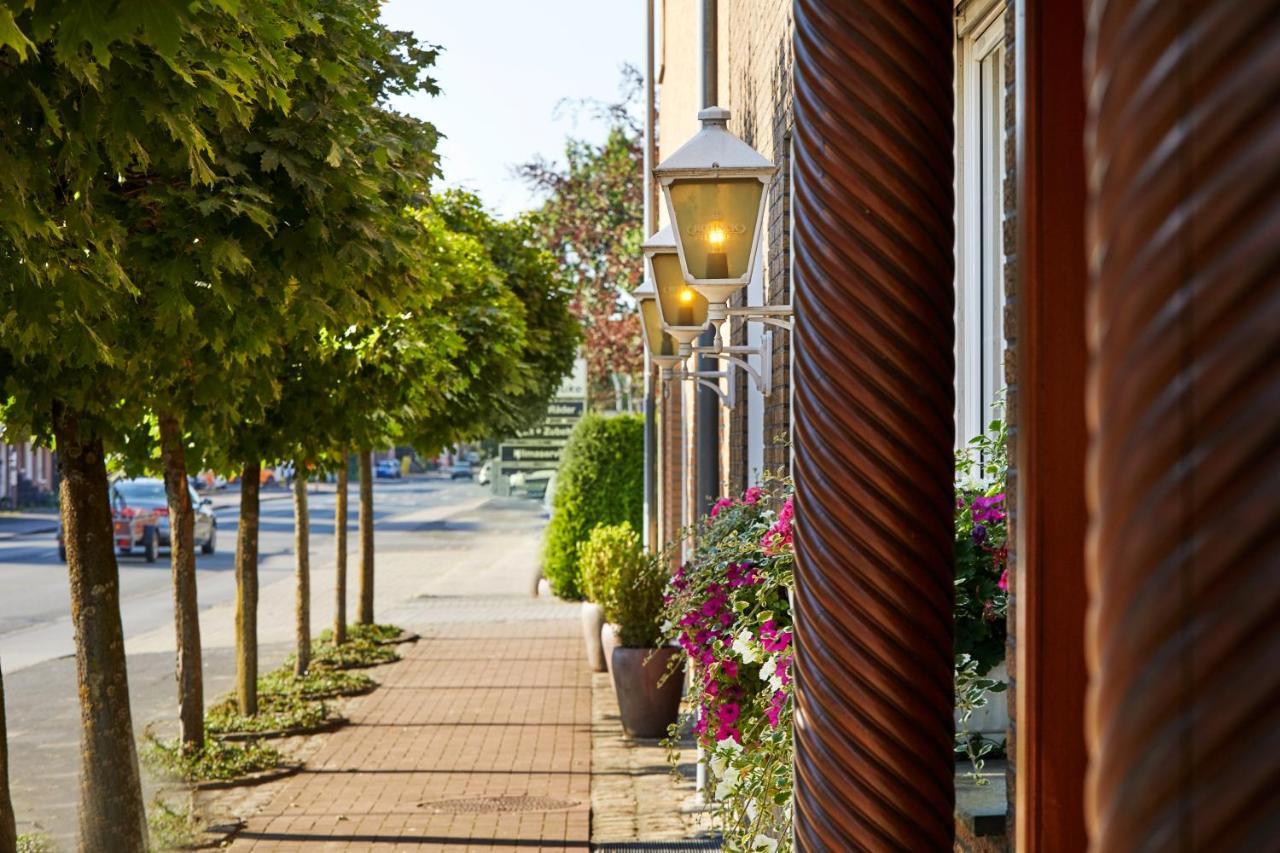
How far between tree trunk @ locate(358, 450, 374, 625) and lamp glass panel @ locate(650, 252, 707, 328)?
30.0ft

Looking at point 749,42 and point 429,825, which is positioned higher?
point 749,42

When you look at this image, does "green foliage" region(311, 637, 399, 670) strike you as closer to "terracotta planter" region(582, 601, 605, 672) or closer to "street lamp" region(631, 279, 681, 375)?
"terracotta planter" region(582, 601, 605, 672)

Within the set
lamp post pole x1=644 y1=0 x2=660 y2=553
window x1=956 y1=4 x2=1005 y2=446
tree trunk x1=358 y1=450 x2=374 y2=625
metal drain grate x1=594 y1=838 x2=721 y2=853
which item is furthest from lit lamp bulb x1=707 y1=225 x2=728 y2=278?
tree trunk x1=358 y1=450 x2=374 y2=625

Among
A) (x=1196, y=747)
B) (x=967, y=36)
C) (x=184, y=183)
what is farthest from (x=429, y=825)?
(x=1196, y=747)

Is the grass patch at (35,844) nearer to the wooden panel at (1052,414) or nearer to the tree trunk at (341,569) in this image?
the wooden panel at (1052,414)

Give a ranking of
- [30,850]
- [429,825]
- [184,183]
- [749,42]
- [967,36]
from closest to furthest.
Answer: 1. [967,36]
2. [184,183]
3. [30,850]
4. [429,825]
5. [749,42]

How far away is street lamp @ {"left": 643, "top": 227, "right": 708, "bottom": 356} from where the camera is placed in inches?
301

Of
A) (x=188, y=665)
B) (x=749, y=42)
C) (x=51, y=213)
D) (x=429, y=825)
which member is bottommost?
(x=429, y=825)

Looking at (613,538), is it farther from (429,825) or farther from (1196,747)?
(1196,747)

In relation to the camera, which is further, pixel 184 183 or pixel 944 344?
pixel 184 183

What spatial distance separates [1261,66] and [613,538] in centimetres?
1436

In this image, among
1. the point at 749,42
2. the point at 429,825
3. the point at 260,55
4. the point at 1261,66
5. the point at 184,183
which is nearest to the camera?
the point at 1261,66

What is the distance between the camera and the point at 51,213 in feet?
17.3

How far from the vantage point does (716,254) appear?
5.75m
